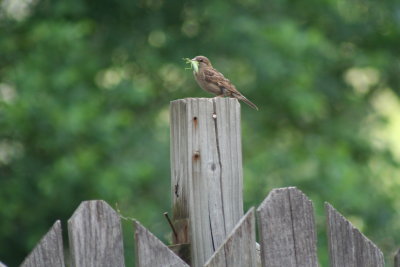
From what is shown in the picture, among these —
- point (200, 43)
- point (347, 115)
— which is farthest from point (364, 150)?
point (200, 43)

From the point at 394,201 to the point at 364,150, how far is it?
1530 millimetres

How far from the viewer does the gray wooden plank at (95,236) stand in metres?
2.41

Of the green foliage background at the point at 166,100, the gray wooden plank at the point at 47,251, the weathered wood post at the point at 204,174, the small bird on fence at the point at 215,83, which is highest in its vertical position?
the green foliage background at the point at 166,100

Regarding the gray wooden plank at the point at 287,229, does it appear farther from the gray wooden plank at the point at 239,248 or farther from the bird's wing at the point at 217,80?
the bird's wing at the point at 217,80

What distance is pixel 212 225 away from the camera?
9.13 ft

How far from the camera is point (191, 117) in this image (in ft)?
9.17

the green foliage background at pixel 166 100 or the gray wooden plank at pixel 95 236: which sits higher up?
the green foliage background at pixel 166 100

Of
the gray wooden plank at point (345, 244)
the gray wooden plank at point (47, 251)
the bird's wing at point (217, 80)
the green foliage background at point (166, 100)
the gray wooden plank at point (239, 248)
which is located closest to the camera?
the gray wooden plank at point (47, 251)

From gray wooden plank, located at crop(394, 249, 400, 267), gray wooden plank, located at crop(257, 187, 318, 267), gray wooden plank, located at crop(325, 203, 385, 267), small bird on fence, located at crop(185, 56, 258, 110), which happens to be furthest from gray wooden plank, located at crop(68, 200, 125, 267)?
small bird on fence, located at crop(185, 56, 258, 110)

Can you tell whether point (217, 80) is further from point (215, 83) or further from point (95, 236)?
point (95, 236)

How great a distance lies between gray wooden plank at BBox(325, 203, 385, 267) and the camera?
271 centimetres

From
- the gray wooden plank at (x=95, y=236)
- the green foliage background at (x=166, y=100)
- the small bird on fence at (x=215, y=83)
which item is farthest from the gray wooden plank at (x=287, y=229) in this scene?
the green foliage background at (x=166, y=100)

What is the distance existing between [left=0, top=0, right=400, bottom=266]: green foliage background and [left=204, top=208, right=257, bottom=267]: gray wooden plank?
216 inches

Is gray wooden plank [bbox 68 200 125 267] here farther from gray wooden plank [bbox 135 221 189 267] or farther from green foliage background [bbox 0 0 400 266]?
green foliage background [bbox 0 0 400 266]
